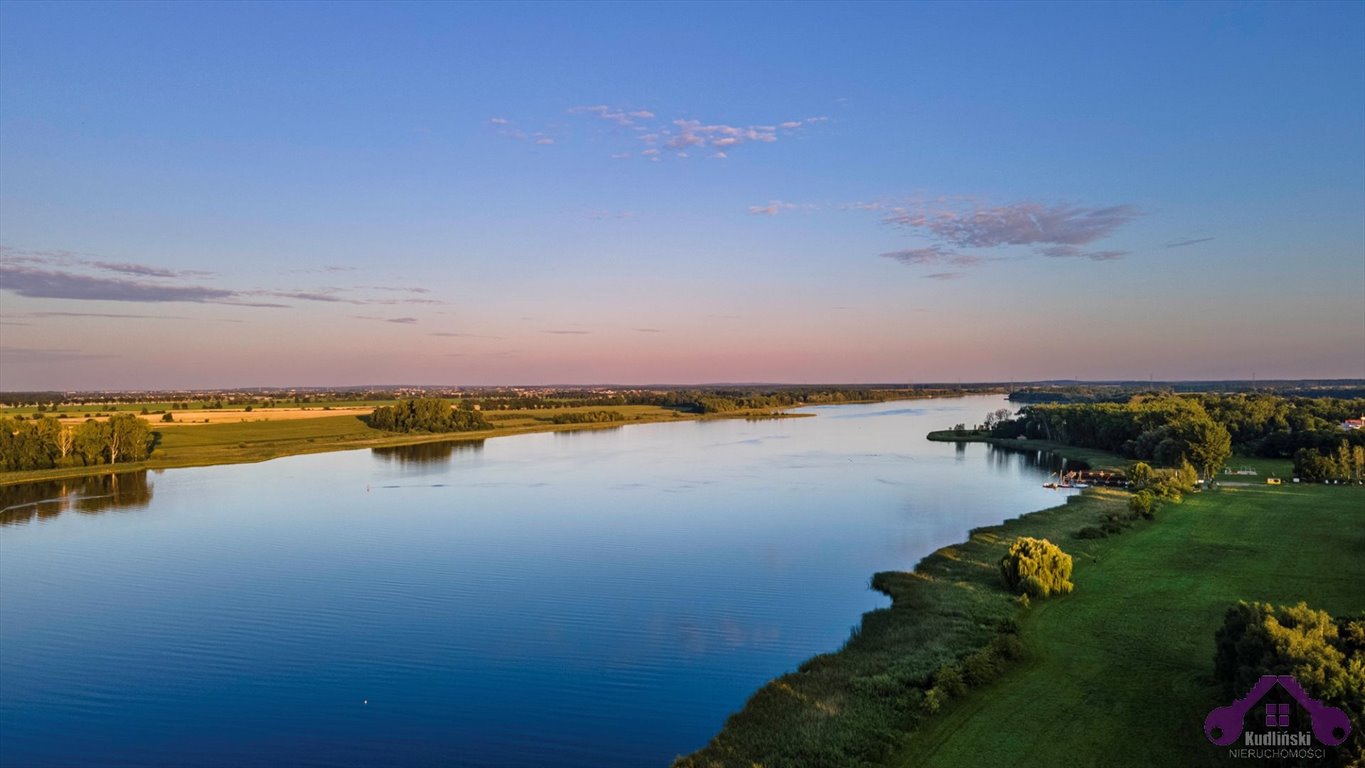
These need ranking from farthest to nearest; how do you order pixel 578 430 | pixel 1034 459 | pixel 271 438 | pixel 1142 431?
pixel 578 430 < pixel 271 438 < pixel 1034 459 < pixel 1142 431

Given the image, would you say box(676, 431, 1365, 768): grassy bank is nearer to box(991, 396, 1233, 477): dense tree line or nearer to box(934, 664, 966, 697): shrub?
box(934, 664, 966, 697): shrub

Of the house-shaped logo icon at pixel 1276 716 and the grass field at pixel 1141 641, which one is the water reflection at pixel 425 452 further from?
the house-shaped logo icon at pixel 1276 716

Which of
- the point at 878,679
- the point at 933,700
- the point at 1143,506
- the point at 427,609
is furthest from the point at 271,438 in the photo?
the point at 933,700

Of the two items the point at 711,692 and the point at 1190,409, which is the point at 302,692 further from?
the point at 1190,409

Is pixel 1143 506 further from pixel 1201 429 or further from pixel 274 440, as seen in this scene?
pixel 274 440

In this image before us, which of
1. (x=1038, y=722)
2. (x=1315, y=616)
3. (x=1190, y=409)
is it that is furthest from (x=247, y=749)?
(x=1190, y=409)
